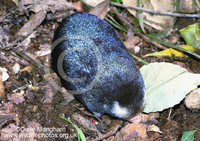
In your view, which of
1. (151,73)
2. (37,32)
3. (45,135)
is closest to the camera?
(45,135)

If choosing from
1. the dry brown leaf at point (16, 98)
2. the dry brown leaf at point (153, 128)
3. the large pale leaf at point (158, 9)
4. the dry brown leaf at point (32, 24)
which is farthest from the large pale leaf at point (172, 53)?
the dry brown leaf at point (16, 98)

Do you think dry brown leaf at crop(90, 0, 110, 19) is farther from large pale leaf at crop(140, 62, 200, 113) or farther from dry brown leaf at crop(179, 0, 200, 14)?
large pale leaf at crop(140, 62, 200, 113)

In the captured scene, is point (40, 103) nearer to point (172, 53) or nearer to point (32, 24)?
point (32, 24)

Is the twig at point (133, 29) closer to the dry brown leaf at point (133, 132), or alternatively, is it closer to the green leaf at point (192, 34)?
the green leaf at point (192, 34)

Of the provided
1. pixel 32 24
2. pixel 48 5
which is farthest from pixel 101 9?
pixel 32 24

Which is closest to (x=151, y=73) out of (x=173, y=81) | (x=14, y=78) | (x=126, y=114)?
(x=173, y=81)

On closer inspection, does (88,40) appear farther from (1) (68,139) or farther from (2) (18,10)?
(2) (18,10)
